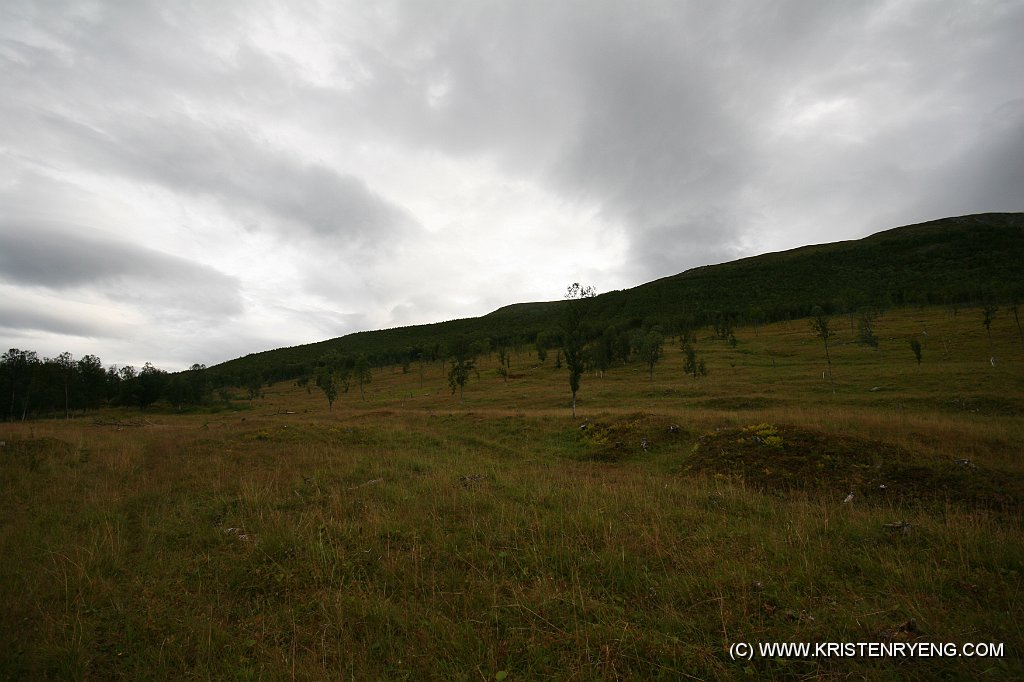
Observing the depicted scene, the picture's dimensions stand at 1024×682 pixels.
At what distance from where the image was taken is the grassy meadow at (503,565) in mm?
3889

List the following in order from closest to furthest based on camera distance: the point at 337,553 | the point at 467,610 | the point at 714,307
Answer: the point at 467,610
the point at 337,553
the point at 714,307

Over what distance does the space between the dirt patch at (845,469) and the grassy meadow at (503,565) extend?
0.08m

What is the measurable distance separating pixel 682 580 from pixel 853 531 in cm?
354

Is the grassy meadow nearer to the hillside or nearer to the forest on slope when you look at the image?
the forest on slope

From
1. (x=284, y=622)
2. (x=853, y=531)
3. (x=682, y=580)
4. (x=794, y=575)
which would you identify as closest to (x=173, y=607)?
(x=284, y=622)

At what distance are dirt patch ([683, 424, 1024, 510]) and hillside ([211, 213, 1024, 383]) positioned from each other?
3476 inches

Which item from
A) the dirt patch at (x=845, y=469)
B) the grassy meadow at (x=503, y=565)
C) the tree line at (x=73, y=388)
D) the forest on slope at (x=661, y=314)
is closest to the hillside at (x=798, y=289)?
the forest on slope at (x=661, y=314)

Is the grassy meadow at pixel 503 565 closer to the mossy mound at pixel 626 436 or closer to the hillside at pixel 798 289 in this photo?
the mossy mound at pixel 626 436

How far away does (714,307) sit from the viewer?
145m

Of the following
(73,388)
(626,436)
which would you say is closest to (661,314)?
(626,436)

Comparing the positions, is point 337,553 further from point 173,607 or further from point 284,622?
point 173,607

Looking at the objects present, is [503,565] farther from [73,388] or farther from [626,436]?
[73,388]

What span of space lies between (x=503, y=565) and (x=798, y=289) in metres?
184

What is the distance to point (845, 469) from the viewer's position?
37.5ft
